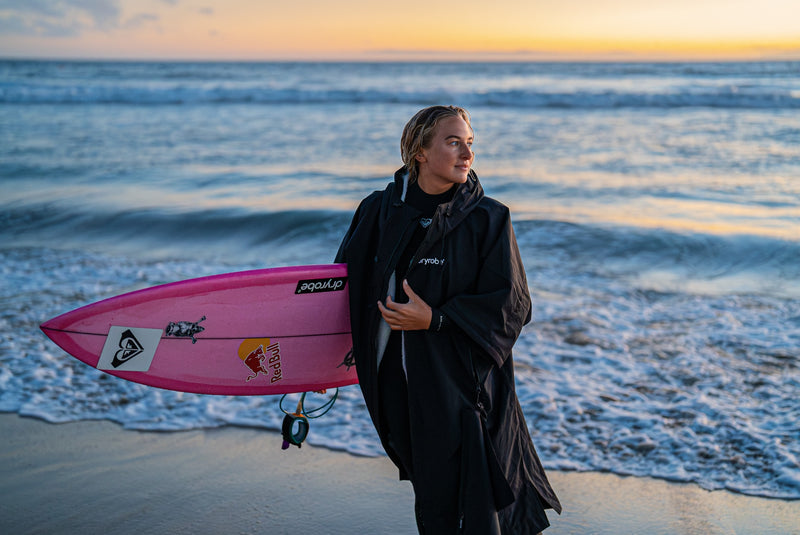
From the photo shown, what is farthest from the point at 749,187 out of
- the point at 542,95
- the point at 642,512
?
the point at 542,95

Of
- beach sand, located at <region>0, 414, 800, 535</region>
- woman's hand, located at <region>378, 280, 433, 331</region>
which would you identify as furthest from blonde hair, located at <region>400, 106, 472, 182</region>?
beach sand, located at <region>0, 414, 800, 535</region>

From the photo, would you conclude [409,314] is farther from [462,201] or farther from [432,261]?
[462,201]

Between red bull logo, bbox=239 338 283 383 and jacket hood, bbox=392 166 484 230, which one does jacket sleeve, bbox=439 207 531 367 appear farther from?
red bull logo, bbox=239 338 283 383

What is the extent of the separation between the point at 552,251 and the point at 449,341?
20.0ft

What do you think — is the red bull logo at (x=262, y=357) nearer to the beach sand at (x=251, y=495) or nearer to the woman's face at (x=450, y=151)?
the beach sand at (x=251, y=495)

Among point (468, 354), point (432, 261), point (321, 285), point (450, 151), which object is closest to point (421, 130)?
point (450, 151)

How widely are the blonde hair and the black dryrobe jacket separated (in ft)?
0.48

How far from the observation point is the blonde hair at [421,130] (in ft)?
7.59

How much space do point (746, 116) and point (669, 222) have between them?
1395 cm

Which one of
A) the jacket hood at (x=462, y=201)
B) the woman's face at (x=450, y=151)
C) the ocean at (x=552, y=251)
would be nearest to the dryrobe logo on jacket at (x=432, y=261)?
the jacket hood at (x=462, y=201)

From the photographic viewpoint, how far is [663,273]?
24.1ft

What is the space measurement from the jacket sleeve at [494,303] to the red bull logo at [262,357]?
1115mm

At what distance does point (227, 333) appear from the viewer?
313cm

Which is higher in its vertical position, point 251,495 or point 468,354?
point 468,354
